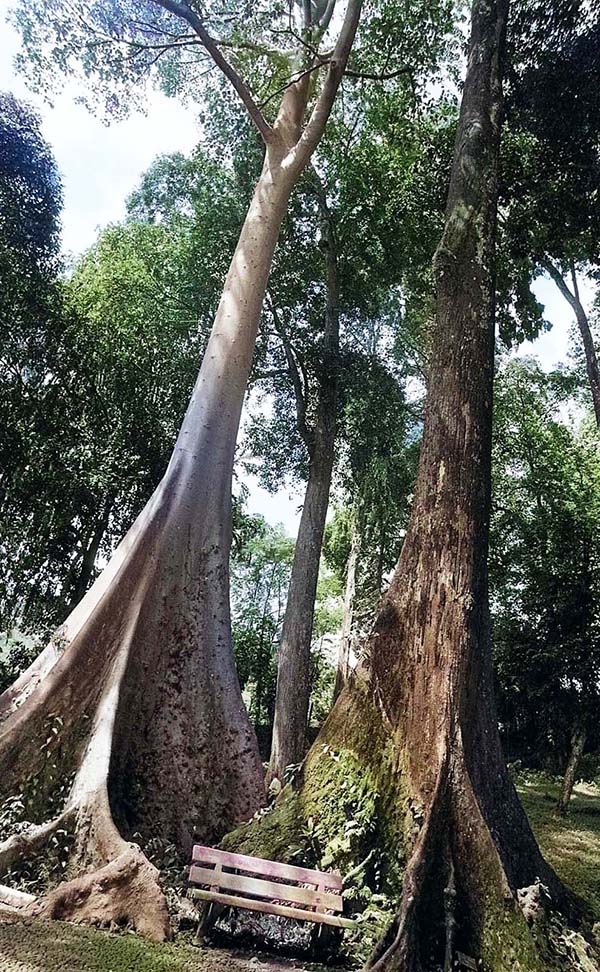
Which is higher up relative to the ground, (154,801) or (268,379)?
(268,379)

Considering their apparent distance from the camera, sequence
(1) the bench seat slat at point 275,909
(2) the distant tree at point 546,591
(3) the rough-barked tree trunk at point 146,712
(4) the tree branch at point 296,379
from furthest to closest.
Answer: (4) the tree branch at point 296,379 < (2) the distant tree at point 546,591 < (3) the rough-barked tree trunk at point 146,712 < (1) the bench seat slat at point 275,909

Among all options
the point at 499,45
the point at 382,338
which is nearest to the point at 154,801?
the point at 499,45

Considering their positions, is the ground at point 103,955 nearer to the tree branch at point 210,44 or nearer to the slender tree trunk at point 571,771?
the slender tree trunk at point 571,771

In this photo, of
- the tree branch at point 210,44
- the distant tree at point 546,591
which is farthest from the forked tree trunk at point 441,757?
the distant tree at point 546,591

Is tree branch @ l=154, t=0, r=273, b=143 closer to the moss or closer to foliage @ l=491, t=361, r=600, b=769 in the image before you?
the moss

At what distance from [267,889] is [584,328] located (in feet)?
40.9

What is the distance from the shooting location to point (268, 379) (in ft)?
39.1

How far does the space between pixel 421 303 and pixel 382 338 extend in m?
1.94

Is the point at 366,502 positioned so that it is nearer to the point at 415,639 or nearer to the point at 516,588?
the point at 516,588

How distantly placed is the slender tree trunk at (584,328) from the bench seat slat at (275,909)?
1064 cm

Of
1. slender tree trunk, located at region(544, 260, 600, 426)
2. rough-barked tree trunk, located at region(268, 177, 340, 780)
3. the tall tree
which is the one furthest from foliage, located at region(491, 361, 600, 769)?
the tall tree

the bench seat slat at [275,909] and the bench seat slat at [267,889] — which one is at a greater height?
the bench seat slat at [267,889]

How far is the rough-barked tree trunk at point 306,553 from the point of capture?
7.97 meters

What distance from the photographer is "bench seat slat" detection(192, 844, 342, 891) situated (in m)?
2.80
